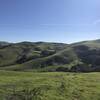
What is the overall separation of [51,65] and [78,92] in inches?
6419

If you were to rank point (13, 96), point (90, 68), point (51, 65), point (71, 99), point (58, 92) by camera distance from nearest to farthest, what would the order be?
point (13, 96) < point (71, 99) < point (58, 92) < point (90, 68) < point (51, 65)

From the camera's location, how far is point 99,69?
162m

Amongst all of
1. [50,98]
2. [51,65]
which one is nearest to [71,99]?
[50,98]

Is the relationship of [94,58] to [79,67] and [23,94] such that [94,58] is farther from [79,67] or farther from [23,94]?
[23,94]

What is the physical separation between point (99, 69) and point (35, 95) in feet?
463

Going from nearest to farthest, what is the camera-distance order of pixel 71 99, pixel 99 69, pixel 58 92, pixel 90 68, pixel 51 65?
pixel 71 99 < pixel 58 92 < pixel 99 69 < pixel 90 68 < pixel 51 65

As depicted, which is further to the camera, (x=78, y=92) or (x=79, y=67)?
(x=79, y=67)

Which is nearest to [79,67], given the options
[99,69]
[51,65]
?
[99,69]

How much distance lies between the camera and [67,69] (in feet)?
564

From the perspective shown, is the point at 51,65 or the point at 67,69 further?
the point at 51,65

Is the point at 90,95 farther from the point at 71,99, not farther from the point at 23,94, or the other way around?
the point at 23,94

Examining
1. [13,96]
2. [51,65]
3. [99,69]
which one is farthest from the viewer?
[51,65]

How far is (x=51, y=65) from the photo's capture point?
198 metres

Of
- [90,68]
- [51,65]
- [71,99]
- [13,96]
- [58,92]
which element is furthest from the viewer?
[51,65]
